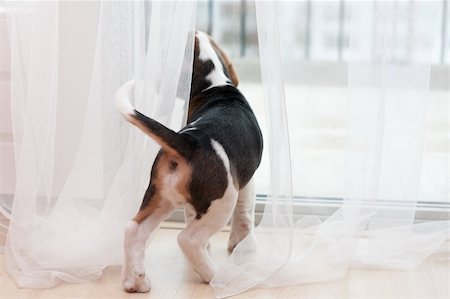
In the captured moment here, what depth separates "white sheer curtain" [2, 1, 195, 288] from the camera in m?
1.97

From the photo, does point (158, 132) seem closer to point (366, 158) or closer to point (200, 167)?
point (200, 167)

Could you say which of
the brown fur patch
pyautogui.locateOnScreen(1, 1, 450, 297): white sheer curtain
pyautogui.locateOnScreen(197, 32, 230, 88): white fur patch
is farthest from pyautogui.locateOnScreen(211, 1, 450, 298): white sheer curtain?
the brown fur patch

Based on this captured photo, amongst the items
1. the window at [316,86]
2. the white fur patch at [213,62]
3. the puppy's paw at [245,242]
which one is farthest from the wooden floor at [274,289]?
the white fur patch at [213,62]

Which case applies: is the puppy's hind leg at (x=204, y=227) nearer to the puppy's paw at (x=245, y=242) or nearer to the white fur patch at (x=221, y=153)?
the white fur patch at (x=221, y=153)

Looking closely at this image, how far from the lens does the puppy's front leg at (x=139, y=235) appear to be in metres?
1.81

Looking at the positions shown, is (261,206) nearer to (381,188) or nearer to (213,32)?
(381,188)

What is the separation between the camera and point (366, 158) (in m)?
2.02

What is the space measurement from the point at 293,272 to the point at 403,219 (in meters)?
0.34

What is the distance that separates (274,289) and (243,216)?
0.84 ft

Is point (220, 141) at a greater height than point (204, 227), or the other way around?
point (220, 141)

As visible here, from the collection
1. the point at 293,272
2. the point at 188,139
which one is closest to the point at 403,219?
the point at 293,272

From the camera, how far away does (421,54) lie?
1.99 m

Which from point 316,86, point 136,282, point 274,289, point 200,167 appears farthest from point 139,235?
point 316,86

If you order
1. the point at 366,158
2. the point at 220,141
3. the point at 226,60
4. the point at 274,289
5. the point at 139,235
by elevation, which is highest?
the point at 226,60
